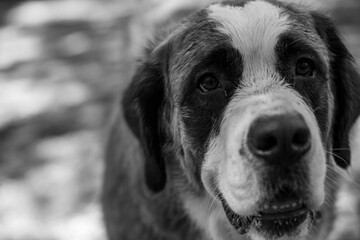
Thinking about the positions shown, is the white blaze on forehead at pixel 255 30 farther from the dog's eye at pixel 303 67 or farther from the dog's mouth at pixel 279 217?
the dog's mouth at pixel 279 217

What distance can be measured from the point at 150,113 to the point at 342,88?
111cm

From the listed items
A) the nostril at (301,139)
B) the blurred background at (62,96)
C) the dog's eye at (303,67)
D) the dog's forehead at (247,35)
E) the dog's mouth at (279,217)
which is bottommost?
the blurred background at (62,96)

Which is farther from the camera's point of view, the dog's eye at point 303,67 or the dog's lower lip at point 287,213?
the dog's eye at point 303,67

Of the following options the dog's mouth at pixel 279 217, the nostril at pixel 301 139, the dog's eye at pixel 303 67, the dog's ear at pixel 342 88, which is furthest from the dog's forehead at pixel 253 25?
the dog's mouth at pixel 279 217

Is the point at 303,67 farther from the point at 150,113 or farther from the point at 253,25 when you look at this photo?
the point at 150,113

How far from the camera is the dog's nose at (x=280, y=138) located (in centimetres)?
235

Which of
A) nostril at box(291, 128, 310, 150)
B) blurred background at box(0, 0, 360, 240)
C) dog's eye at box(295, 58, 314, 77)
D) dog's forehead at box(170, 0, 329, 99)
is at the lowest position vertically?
blurred background at box(0, 0, 360, 240)

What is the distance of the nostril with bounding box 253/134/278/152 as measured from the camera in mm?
2365

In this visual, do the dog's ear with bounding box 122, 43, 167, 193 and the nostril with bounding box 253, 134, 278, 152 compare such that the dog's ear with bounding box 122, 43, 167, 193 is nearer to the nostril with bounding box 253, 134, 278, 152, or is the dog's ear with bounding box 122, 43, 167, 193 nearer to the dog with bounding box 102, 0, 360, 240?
the dog with bounding box 102, 0, 360, 240

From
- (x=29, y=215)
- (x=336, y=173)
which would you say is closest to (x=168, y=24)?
(x=336, y=173)

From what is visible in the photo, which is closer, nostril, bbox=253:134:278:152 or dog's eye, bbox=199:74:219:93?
nostril, bbox=253:134:278:152

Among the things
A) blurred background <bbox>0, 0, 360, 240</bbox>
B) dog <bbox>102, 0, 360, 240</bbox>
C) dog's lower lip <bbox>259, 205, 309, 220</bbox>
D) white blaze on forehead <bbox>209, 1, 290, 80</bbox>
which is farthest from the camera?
blurred background <bbox>0, 0, 360, 240</bbox>

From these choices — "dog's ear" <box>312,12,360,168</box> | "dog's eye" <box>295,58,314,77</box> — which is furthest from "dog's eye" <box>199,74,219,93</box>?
"dog's ear" <box>312,12,360,168</box>

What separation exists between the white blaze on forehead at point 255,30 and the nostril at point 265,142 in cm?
49
